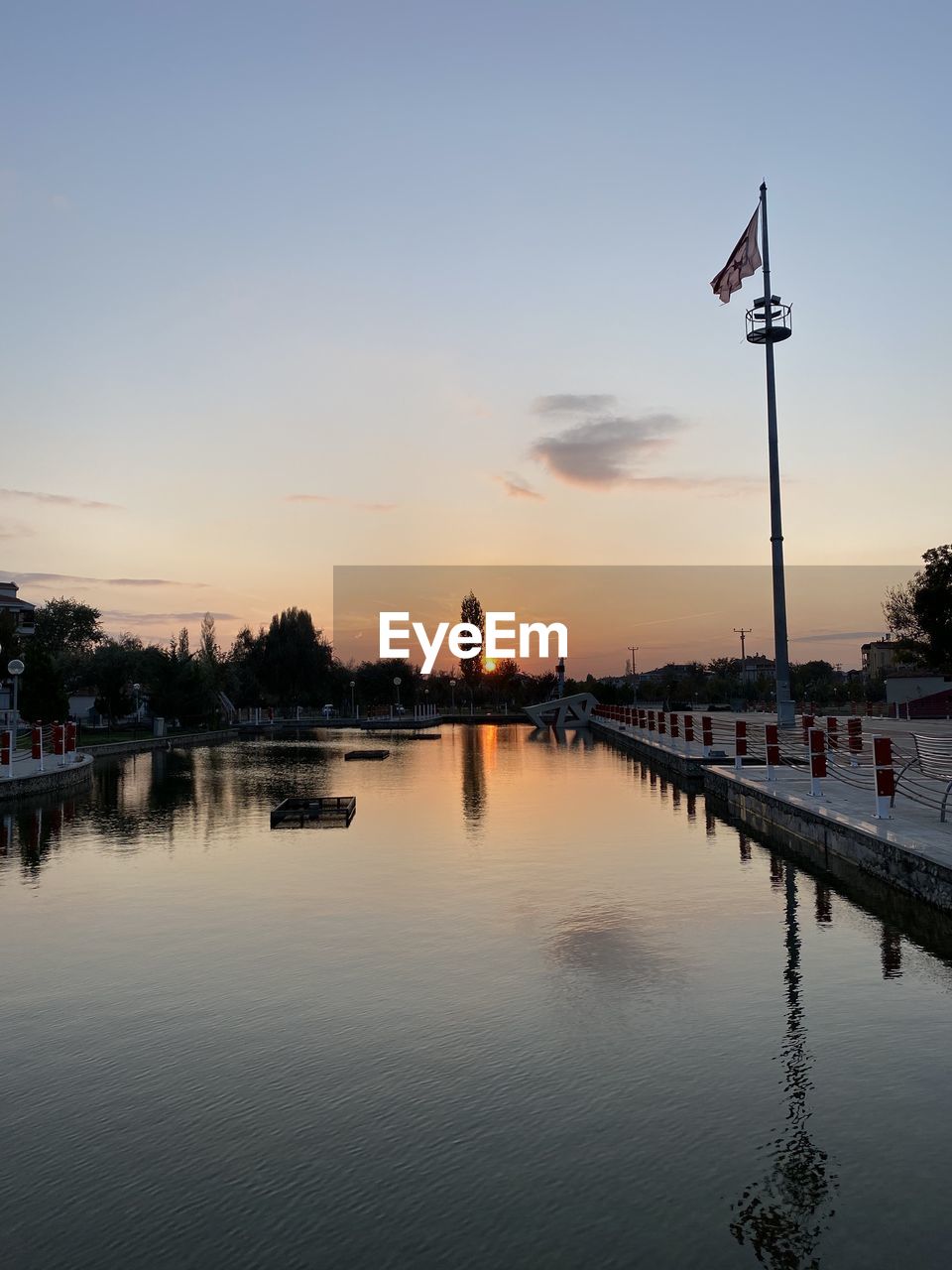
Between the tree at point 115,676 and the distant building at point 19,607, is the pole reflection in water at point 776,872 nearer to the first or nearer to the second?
the tree at point 115,676

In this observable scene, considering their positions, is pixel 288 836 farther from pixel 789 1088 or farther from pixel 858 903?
pixel 789 1088

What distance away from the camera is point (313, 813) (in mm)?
20359

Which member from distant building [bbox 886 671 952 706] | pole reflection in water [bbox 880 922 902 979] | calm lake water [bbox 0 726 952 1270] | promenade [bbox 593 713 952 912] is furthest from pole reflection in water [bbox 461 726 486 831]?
distant building [bbox 886 671 952 706]

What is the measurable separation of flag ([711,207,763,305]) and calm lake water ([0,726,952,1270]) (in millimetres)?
21906

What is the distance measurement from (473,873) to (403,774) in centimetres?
1770

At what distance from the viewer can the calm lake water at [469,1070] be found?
488 centimetres

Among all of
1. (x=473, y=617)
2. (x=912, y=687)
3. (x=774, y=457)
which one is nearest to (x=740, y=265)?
(x=774, y=457)

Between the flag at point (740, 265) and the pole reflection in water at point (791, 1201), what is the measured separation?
28.3 m

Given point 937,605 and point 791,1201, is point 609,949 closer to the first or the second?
point 791,1201

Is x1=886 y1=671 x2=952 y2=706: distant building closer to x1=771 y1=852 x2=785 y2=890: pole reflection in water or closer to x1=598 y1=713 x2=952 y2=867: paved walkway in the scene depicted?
x1=598 y1=713 x2=952 y2=867: paved walkway

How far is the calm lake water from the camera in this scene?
488 cm

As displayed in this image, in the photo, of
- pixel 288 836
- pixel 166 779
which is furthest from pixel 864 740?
pixel 166 779

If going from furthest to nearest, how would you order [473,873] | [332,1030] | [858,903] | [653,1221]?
[473,873]
[858,903]
[332,1030]
[653,1221]

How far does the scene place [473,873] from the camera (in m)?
14.4
